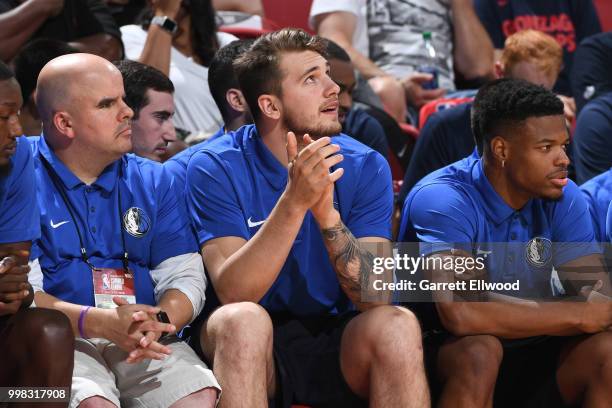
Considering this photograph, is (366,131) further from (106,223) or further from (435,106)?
(106,223)

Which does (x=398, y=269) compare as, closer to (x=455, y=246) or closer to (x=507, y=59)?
(x=455, y=246)

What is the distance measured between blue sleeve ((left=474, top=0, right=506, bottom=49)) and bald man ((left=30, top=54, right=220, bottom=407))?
3.44 m

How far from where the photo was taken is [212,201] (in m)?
3.41

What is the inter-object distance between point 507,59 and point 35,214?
3.11 m

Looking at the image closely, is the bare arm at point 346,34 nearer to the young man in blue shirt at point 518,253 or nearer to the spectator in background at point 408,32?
the spectator in background at point 408,32

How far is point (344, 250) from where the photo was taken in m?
3.22

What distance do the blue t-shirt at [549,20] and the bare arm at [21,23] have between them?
281cm

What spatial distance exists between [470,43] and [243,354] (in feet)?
11.6

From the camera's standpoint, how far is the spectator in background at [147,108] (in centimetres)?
404

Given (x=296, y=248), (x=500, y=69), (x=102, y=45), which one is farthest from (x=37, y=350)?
(x=500, y=69)

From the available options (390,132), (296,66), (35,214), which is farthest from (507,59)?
(35,214)

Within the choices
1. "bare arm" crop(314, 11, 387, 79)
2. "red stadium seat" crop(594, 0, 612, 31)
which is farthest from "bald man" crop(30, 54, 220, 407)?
A: "red stadium seat" crop(594, 0, 612, 31)

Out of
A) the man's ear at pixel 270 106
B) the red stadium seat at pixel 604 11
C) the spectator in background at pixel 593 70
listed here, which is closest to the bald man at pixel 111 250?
the man's ear at pixel 270 106

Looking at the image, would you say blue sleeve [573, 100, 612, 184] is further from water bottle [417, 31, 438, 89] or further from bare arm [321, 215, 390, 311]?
bare arm [321, 215, 390, 311]
